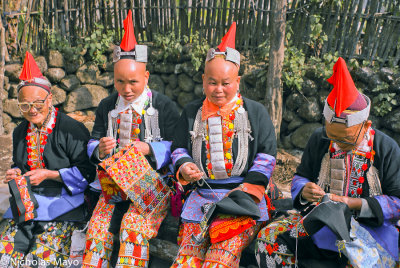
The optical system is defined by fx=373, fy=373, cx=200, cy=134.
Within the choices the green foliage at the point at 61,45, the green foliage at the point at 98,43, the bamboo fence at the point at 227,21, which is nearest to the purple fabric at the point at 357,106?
the bamboo fence at the point at 227,21

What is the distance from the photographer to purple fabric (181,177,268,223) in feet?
9.05

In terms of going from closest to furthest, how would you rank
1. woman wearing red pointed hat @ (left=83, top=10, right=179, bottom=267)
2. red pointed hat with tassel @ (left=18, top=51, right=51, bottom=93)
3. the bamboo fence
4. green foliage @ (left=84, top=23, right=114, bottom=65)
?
woman wearing red pointed hat @ (left=83, top=10, right=179, bottom=267), red pointed hat with tassel @ (left=18, top=51, right=51, bottom=93), the bamboo fence, green foliage @ (left=84, top=23, right=114, bottom=65)

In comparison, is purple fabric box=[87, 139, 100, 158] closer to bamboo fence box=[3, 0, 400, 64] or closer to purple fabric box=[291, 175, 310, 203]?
purple fabric box=[291, 175, 310, 203]

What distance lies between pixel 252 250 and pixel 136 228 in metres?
0.91

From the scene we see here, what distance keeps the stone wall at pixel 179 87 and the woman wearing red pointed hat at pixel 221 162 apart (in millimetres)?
2665

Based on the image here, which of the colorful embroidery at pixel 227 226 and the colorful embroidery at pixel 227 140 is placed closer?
the colorful embroidery at pixel 227 226

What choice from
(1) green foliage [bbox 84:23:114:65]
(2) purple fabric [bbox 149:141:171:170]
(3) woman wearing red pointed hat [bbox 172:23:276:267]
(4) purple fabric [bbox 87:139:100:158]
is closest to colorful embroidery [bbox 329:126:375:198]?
(3) woman wearing red pointed hat [bbox 172:23:276:267]

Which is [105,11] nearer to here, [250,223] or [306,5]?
[306,5]

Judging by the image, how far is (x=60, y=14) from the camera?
652 cm

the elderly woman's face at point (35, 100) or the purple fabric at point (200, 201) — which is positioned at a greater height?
the elderly woman's face at point (35, 100)

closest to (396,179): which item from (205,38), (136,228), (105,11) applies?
(136,228)

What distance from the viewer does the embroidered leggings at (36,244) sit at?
301 centimetres

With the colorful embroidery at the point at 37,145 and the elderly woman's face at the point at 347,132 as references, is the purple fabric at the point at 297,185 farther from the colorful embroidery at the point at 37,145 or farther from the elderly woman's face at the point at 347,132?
the colorful embroidery at the point at 37,145

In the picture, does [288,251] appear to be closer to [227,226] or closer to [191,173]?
[227,226]
